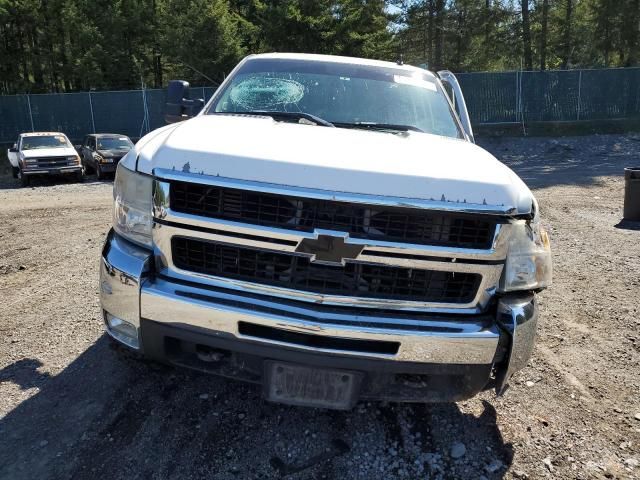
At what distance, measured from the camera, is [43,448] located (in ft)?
8.94

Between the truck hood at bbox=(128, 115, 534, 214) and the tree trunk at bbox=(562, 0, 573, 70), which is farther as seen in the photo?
the tree trunk at bbox=(562, 0, 573, 70)

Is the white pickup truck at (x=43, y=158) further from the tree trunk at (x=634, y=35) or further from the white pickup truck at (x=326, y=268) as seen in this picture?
the tree trunk at (x=634, y=35)

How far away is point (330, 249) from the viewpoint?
243 cm

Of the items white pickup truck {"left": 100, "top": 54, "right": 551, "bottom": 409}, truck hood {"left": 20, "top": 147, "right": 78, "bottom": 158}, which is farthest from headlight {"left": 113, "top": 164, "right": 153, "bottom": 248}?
truck hood {"left": 20, "top": 147, "right": 78, "bottom": 158}

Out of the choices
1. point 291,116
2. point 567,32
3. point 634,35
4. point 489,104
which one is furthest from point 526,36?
point 291,116

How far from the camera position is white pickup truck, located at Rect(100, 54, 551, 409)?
2.43 meters

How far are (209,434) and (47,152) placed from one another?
53.4 ft

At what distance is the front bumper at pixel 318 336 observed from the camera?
96.3 inches

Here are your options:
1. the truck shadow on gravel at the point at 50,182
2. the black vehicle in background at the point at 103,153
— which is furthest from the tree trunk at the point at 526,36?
the truck shadow on gravel at the point at 50,182

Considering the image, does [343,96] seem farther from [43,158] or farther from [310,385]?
[43,158]

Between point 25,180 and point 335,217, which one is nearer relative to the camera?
point 335,217

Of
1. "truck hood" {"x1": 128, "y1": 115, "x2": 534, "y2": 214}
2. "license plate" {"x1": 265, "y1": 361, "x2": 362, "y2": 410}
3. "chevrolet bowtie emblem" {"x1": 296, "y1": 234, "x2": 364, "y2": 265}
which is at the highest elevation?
"truck hood" {"x1": 128, "y1": 115, "x2": 534, "y2": 214}

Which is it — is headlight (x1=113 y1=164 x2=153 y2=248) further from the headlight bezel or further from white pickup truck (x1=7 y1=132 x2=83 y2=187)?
white pickup truck (x1=7 y1=132 x2=83 y2=187)

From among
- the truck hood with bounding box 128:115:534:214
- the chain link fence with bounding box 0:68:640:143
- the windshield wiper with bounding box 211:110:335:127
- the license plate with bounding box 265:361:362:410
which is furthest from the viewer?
the chain link fence with bounding box 0:68:640:143
